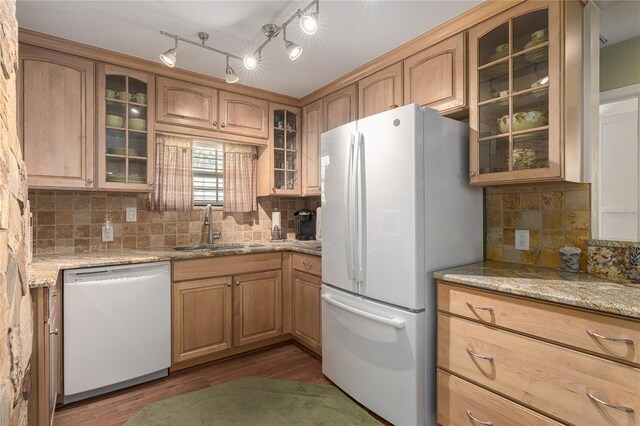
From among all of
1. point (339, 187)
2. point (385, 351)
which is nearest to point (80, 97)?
point (339, 187)

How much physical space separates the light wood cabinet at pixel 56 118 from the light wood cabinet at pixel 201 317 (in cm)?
105

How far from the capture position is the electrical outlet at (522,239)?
2.04 meters

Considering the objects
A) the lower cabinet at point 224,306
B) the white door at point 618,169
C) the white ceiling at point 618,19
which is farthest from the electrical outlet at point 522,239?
the lower cabinet at point 224,306

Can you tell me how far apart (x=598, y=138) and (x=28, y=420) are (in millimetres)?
3183

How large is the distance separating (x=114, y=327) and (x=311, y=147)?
2.23 meters

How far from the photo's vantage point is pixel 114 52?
245cm

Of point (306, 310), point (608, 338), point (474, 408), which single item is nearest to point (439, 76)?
point (608, 338)

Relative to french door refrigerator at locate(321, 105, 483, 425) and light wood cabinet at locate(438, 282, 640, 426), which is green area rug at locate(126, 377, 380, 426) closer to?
french door refrigerator at locate(321, 105, 483, 425)

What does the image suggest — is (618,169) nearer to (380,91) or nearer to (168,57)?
(380,91)

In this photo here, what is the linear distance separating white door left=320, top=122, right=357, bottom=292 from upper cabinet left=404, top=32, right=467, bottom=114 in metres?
0.59

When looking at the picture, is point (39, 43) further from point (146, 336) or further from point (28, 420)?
point (28, 420)

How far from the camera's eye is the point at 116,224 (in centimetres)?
275

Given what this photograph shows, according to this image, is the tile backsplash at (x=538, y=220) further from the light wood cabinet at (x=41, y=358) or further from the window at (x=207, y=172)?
the light wood cabinet at (x=41, y=358)

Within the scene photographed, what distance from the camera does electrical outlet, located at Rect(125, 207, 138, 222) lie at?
280cm
